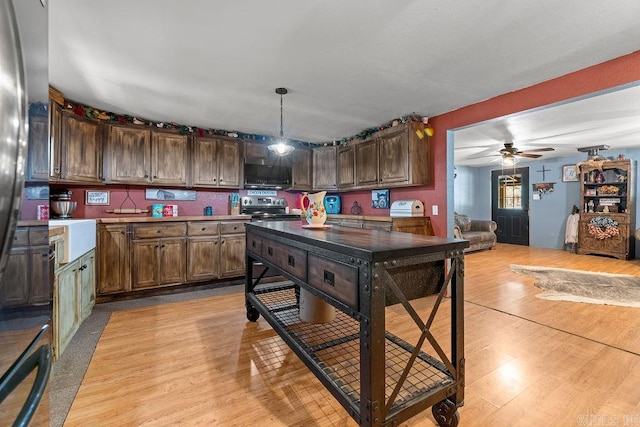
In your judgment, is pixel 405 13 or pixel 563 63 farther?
pixel 563 63

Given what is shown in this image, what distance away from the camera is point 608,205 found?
20.1ft

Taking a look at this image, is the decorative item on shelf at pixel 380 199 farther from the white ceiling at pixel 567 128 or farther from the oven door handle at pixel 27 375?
the oven door handle at pixel 27 375

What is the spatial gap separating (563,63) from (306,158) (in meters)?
3.51

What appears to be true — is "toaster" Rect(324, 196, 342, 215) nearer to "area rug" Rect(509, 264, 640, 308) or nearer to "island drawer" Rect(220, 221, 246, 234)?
"island drawer" Rect(220, 221, 246, 234)

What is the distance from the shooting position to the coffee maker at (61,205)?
3264 mm

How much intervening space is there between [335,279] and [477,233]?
659cm

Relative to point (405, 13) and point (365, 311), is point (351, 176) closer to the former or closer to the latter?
point (405, 13)

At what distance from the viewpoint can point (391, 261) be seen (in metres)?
1.20

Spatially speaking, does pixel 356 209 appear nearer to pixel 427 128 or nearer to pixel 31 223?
pixel 427 128

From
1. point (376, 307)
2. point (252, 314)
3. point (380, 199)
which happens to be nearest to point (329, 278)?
point (376, 307)

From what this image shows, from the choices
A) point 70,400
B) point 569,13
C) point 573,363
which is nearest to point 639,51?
point 569,13

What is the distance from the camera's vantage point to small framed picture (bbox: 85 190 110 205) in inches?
144

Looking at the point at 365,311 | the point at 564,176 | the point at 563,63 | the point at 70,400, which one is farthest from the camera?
the point at 564,176

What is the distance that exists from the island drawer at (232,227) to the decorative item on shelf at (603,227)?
7.25 metres
